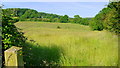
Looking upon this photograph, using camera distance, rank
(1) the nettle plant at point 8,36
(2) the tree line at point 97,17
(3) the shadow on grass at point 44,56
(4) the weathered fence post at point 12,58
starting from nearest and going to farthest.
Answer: (4) the weathered fence post at point 12,58 < (1) the nettle plant at point 8,36 < (3) the shadow on grass at point 44,56 < (2) the tree line at point 97,17

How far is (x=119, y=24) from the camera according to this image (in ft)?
31.7

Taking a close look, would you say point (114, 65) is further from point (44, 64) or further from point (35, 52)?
point (35, 52)

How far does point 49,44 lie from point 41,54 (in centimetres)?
58

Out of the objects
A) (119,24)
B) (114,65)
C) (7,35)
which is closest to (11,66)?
(7,35)

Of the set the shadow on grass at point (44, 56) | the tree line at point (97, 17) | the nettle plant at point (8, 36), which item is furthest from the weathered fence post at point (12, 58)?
the shadow on grass at point (44, 56)

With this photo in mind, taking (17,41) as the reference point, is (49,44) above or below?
below

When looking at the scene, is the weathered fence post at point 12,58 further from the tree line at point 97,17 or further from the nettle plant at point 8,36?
the tree line at point 97,17

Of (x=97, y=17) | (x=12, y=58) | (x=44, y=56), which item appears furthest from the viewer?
(x=97, y=17)

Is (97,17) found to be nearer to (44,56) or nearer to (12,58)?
(44,56)

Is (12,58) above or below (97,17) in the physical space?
below

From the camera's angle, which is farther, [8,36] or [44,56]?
[44,56]

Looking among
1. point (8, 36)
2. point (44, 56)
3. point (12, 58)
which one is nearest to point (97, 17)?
point (44, 56)

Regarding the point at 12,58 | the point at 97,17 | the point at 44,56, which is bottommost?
the point at 44,56

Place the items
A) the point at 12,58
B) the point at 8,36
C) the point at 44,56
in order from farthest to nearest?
the point at 44,56 → the point at 8,36 → the point at 12,58
